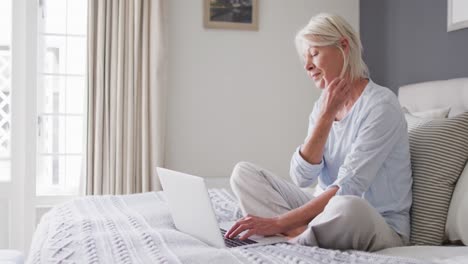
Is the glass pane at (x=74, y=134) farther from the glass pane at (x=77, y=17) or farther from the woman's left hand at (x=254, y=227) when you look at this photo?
the woman's left hand at (x=254, y=227)

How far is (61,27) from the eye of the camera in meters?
3.59

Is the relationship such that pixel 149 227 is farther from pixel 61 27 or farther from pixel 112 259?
pixel 61 27

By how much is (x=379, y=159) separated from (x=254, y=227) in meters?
0.45

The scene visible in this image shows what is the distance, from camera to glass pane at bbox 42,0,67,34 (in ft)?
11.7

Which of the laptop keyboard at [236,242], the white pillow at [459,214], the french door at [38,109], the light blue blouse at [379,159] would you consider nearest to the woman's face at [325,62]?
the light blue blouse at [379,159]

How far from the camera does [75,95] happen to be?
11.8 feet

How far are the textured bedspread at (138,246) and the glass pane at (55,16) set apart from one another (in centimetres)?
193

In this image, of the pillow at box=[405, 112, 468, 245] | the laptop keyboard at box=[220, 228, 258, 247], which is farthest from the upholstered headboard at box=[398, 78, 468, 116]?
the laptop keyboard at box=[220, 228, 258, 247]

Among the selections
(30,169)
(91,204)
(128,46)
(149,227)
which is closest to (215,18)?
(128,46)

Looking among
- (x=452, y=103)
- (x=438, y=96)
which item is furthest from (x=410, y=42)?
(x=452, y=103)

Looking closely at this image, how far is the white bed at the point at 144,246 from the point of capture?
1264 mm

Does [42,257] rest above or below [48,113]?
below

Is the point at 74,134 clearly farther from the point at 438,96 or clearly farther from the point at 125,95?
the point at 438,96

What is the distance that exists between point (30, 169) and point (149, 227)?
81.9 inches
